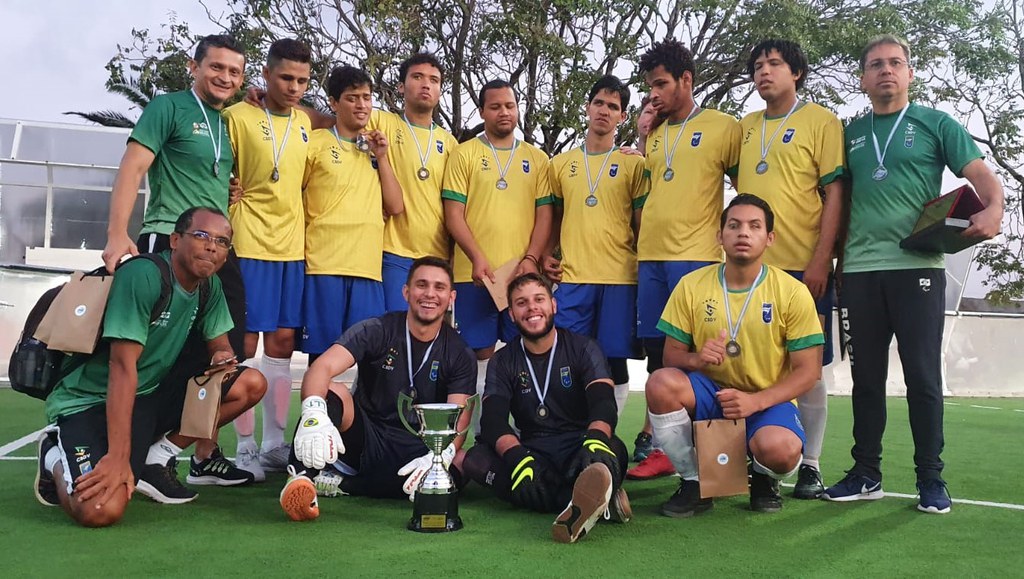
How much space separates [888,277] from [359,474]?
2867mm

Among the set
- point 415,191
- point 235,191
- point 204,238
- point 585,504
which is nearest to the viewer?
point 585,504

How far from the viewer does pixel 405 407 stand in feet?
13.9

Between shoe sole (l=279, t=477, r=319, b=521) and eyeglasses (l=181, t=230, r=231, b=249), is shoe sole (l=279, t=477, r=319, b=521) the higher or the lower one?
the lower one

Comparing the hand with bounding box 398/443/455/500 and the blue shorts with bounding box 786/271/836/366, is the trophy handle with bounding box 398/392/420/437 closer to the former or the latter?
the hand with bounding box 398/443/455/500

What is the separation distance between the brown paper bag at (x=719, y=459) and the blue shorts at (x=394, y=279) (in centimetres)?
213

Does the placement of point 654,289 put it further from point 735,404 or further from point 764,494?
point 764,494

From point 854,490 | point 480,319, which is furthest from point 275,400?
point 854,490

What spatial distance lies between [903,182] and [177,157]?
380 centimetres

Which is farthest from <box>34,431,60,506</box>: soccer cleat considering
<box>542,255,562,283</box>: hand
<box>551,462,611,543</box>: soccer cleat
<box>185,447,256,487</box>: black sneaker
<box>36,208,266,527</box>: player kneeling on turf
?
<box>542,255,562,283</box>: hand

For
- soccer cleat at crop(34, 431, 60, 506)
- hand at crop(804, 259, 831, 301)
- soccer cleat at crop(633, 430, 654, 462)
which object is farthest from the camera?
soccer cleat at crop(633, 430, 654, 462)

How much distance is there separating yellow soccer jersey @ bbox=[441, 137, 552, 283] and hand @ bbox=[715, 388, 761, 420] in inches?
73.5

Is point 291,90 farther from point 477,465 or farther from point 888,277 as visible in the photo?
point 888,277

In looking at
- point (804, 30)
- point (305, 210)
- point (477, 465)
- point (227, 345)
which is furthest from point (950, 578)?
point (804, 30)

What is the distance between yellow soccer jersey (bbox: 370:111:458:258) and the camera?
17.4 feet
